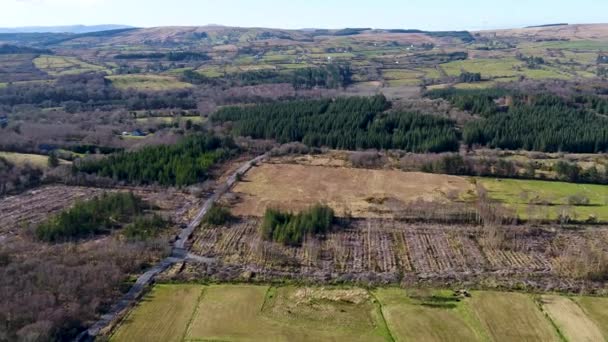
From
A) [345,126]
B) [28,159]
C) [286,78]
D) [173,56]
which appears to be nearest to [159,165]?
[28,159]

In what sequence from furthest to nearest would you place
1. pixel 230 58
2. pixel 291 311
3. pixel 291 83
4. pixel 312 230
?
1. pixel 230 58
2. pixel 291 83
3. pixel 312 230
4. pixel 291 311

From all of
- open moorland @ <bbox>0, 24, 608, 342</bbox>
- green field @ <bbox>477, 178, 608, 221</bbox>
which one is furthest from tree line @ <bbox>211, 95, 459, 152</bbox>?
green field @ <bbox>477, 178, 608, 221</bbox>

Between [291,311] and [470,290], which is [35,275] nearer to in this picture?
[291,311]

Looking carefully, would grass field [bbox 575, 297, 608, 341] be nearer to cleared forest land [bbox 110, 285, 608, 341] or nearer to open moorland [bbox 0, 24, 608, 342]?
open moorland [bbox 0, 24, 608, 342]

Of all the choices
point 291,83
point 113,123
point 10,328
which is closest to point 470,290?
point 10,328

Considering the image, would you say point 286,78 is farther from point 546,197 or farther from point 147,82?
point 546,197
